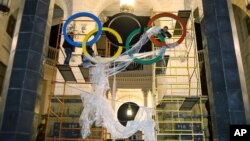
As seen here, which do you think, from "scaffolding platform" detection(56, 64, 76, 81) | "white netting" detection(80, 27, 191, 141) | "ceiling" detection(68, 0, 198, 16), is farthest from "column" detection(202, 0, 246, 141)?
"ceiling" detection(68, 0, 198, 16)

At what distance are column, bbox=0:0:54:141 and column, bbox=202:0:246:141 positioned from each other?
15.2ft

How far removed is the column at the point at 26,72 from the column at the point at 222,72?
4637 mm

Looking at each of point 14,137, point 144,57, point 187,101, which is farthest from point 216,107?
point 14,137

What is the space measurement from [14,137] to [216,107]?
504 centimetres

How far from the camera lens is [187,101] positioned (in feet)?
27.9

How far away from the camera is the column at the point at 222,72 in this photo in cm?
689

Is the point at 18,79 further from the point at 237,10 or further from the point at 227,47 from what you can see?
the point at 237,10

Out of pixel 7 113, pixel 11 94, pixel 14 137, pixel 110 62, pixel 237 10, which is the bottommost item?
pixel 14 137

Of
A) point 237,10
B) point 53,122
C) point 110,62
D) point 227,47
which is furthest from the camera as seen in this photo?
point 237,10

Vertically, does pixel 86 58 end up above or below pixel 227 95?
above

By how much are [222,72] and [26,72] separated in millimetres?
5165

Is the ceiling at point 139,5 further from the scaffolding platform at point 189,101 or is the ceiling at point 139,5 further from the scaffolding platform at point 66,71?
the scaffolding platform at point 189,101

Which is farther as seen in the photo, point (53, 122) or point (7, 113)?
point (53, 122)

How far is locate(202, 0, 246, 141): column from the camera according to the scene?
6.89m
